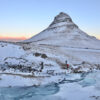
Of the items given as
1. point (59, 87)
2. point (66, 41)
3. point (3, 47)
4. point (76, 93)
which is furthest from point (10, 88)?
point (66, 41)

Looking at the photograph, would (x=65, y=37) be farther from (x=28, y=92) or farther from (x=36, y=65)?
(x=28, y=92)

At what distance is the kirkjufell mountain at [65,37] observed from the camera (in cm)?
7708

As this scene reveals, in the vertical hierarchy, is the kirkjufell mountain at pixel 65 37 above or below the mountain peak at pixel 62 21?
below

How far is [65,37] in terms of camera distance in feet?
285

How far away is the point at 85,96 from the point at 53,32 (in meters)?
81.1

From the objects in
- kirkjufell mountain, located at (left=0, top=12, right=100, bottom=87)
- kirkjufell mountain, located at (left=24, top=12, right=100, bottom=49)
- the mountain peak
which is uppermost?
the mountain peak

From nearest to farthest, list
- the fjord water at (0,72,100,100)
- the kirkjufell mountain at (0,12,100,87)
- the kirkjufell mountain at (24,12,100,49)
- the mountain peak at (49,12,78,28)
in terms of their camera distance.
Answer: the fjord water at (0,72,100,100) → the kirkjufell mountain at (0,12,100,87) → the kirkjufell mountain at (24,12,100,49) → the mountain peak at (49,12,78,28)

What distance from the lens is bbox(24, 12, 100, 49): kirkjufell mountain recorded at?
77081 mm

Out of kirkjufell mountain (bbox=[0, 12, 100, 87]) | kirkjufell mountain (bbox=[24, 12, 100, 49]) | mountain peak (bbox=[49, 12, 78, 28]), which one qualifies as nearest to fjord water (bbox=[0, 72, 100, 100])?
kirkjufell mountain (bbox=[0, 12, 100, 87])

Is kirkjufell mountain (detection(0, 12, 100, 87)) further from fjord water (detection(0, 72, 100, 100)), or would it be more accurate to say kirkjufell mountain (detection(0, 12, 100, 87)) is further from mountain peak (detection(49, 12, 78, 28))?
mountain peak (detection(49, 12, 78, 28))

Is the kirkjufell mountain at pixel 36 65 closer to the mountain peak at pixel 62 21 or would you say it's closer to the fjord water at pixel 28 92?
the fjord water at pixel 28 92

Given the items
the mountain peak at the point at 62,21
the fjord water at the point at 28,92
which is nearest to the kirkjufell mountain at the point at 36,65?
the fjord water at the point at 28,92

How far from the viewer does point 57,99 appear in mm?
17594

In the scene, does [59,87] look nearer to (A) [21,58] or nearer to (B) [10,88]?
(B) [10,88]
